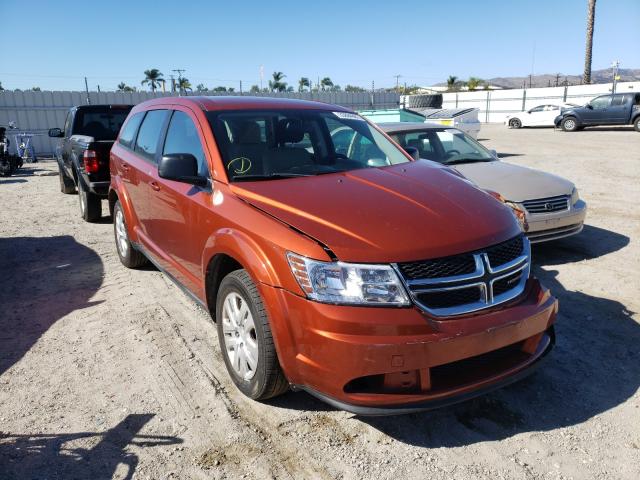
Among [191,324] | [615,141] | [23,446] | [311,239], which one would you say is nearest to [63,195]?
[191,324]

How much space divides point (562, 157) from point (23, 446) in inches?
625

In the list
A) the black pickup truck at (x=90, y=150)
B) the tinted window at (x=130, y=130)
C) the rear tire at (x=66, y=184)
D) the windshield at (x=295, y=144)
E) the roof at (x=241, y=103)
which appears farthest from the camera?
the rear tire at (x=66, y=184)

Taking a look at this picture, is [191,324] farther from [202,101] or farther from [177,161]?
[202,101]

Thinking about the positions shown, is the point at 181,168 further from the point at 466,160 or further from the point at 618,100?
the point at 618,100

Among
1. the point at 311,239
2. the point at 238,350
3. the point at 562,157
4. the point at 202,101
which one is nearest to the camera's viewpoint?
the point at 311,239

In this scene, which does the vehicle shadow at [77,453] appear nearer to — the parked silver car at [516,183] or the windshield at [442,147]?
the parked silver car at [516,183]

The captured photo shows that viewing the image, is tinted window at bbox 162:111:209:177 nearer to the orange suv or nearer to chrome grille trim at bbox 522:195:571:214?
the orange suv

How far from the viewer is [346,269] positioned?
2.58 metres

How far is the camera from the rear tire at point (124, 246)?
224 inches

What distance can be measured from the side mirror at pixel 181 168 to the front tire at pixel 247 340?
30.3 inches

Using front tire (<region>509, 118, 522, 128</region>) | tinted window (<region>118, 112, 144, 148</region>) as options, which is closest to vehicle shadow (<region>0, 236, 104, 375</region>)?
tinted window (<region>118, 112, 144, 148</region>)

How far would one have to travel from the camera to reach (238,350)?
324 cm

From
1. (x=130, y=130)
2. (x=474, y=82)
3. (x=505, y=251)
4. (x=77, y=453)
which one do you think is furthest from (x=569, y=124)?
(x=474, y=82)

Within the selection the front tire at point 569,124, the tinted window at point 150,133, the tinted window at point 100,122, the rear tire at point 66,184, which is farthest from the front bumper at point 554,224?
the front tire at point 569,124
